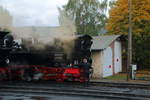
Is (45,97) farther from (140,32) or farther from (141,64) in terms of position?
(141,64)

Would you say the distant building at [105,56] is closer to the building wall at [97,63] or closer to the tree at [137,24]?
the building wall at [97,63]

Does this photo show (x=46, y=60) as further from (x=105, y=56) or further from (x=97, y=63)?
(x=105, y=56)

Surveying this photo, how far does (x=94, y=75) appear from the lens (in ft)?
74.9

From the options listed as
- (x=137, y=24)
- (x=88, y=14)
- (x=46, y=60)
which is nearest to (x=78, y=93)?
(x=46, y=60)

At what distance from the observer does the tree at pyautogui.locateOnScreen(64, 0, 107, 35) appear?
48.7 m

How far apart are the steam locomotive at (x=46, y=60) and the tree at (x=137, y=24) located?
13.0 meters

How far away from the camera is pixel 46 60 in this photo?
53.7 ft

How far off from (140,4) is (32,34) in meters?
15.5

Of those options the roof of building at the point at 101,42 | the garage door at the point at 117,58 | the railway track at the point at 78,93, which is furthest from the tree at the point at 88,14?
the railway track at the point at 78,93

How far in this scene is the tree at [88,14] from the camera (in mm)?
48688

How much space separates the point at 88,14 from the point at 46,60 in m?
35.3

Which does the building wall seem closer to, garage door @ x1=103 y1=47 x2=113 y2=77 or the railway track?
garage door @ x1=103 y1=47 x2=113 y2=77

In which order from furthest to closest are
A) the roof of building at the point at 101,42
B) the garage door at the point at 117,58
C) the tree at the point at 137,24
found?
the tree at the point at 137,24, the garage door at the point at 117,58, the roof of building at the point at 101,42

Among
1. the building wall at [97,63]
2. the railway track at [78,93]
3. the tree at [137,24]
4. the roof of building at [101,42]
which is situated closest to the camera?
the railway track at [78,93]
